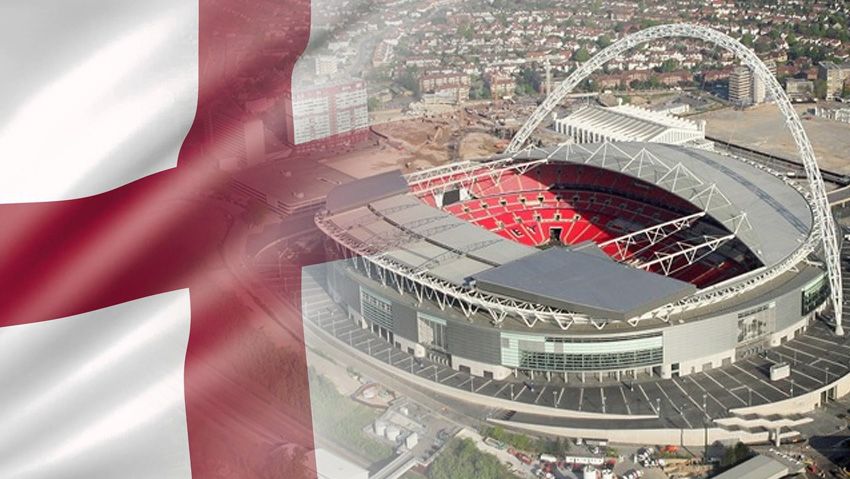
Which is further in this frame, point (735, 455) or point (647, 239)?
point (647, 239)

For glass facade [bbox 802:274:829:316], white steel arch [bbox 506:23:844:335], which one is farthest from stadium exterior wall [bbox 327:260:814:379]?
white steel arch [bbox 506:23:844:335]

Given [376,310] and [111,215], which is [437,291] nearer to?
[376,310]

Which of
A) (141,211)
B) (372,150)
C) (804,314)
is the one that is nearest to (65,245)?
(141,211)

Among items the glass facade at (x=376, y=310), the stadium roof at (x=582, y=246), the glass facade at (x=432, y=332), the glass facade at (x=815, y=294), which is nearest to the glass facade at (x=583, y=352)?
the stadium roof at (x=582, y=246)

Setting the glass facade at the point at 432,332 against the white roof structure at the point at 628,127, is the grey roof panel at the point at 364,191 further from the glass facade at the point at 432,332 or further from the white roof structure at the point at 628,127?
the white roof structure at the point at 628,127

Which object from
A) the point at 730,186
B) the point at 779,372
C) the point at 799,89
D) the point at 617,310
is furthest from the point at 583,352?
the point at 799,89

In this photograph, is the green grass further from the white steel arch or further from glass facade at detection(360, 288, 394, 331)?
the white steel arch
